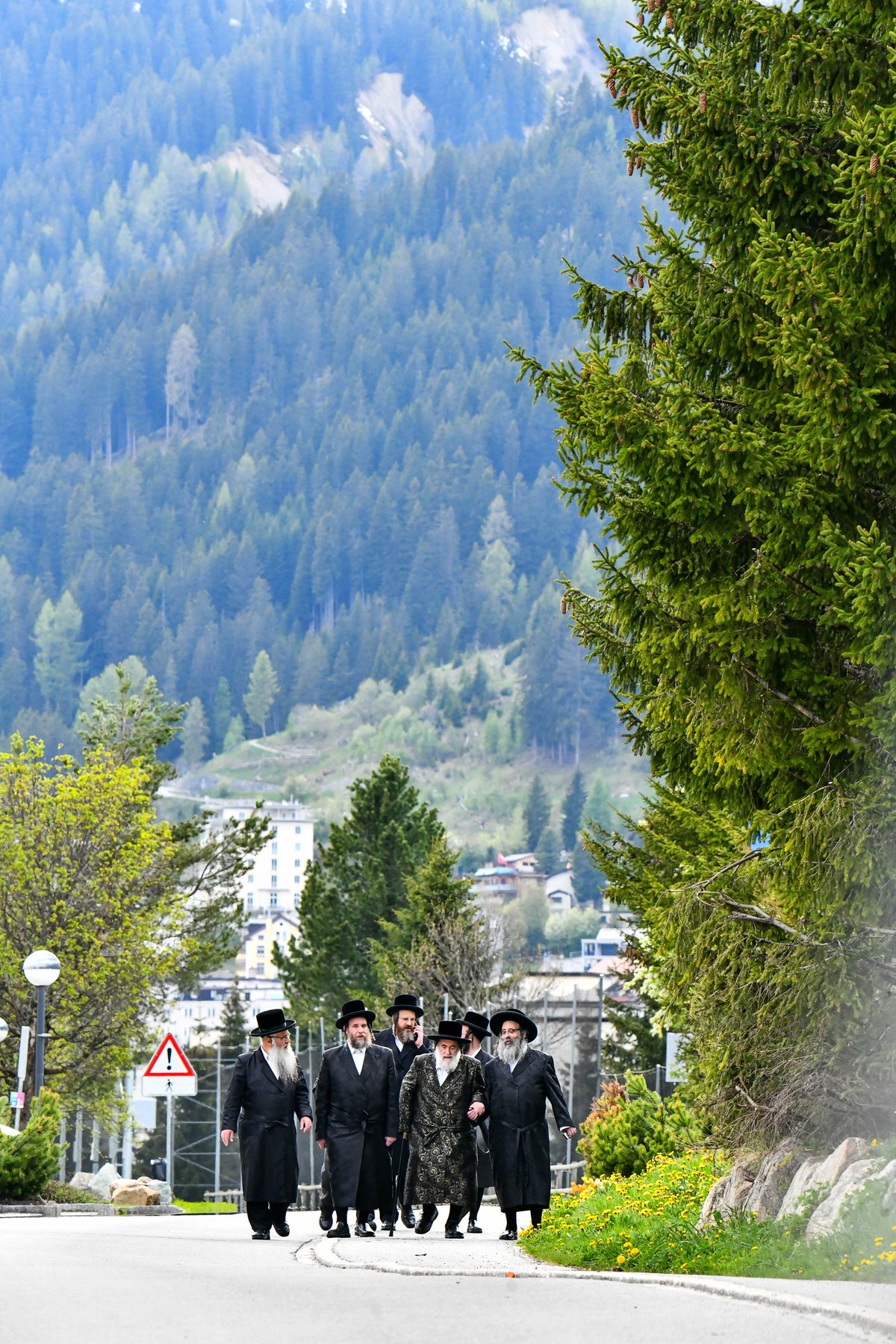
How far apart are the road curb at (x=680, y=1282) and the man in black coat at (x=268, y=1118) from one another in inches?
65.1

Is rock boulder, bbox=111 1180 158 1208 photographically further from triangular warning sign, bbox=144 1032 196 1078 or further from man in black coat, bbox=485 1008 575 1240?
man in black coat, bbox=485 1008 575 1240

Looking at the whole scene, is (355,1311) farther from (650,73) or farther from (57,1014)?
(57,1014)

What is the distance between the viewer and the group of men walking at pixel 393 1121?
48.4 ft

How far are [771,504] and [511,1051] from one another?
5.16 metres

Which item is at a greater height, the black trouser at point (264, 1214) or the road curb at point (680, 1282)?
the black trouser at point (264, 1214)

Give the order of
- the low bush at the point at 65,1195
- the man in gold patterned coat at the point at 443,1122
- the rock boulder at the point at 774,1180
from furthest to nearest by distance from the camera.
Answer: the low bush at the point at 65,1195
the man in gold patterned coat at the point at 443,1122
the rock boulder at the point at 774,1180

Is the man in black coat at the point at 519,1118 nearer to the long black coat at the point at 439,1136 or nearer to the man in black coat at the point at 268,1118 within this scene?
the long black coat at the point at 439,1136

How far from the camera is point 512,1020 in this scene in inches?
596

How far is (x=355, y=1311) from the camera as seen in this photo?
8586mm

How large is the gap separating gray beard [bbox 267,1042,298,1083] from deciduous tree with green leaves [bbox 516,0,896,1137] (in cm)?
338

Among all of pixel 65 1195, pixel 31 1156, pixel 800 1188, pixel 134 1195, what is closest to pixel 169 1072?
pixel 31 1156

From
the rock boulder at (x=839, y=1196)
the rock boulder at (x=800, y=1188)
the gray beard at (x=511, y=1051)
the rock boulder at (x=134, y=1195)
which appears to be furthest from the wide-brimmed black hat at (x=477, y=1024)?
the rock boulder at (x=134, y=1195)

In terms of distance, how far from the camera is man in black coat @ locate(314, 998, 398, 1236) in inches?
592

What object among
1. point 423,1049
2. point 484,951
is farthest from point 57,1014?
point 423,1049
